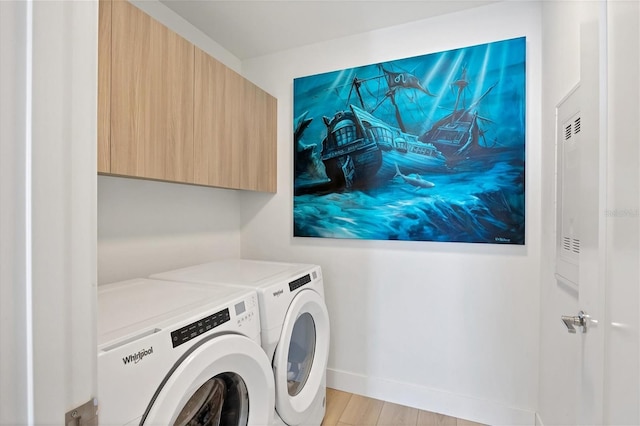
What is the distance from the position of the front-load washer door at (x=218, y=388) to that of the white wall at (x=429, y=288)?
1.06 meters

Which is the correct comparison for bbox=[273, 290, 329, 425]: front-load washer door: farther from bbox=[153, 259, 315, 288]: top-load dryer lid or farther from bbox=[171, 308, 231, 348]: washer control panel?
bbox=[171, 308, 231, 348]: washer control panel

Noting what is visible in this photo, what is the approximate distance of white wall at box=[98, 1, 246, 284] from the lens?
1.48 m

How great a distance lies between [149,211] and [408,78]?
181cm

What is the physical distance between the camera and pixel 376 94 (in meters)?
2.00

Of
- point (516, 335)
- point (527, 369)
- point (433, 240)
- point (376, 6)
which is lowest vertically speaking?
point (527, 369)

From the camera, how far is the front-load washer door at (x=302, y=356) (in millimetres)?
1279

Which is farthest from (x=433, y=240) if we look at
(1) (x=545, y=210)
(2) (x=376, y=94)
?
(2) (x=376, y=94)

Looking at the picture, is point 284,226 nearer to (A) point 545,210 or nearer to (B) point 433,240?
(B) point 433,240

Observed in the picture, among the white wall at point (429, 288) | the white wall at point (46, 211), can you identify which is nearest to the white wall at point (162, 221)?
the white wall at point (429, 288)

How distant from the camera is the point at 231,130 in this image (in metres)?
1.78

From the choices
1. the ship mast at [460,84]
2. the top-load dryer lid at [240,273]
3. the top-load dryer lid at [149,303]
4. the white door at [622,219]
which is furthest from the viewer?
the ship mast at [460,84]

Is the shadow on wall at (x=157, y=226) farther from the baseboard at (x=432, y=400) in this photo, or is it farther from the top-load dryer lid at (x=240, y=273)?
the baseboard at (x=432, y=400)

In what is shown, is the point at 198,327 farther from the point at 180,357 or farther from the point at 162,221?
the point at 162,221

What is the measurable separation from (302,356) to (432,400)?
92 centimetres
